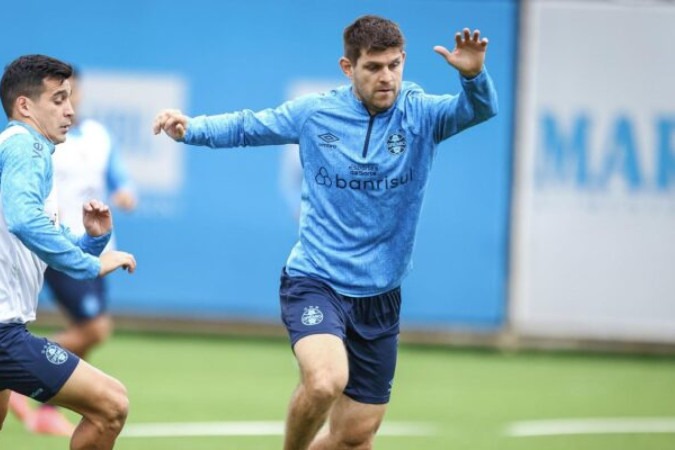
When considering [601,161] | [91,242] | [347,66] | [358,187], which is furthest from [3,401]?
[601,161]

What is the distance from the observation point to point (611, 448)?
9555mm

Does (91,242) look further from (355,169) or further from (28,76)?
(355,169)

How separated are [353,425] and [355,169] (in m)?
1.34

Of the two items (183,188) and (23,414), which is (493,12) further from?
(23,414)

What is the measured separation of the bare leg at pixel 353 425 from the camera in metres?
7.38

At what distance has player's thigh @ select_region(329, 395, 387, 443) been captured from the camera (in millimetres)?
7379

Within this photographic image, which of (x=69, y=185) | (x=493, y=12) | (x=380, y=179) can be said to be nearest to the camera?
(x=380, y=179)

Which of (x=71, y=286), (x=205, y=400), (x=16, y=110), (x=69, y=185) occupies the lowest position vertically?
(x=205, y=400)

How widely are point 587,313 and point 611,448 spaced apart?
491 cm

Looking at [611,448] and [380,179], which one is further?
[611,448]

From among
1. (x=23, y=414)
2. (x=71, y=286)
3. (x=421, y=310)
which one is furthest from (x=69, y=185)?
(x=421, y=310)

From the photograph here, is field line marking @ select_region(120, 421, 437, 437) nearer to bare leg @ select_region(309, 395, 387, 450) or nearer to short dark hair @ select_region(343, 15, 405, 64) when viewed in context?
bare leg @ select_region(309, 395, 387, 450)

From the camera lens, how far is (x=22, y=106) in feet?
21.4

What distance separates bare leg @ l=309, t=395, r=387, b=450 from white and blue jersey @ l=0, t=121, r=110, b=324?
1.68 m
